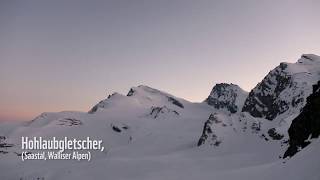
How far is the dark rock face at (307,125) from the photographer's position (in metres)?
67.3

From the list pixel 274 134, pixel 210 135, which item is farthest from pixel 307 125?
pixel 210 135

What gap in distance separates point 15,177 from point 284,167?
510 ft

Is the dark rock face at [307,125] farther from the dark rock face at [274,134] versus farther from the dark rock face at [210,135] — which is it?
the dark rock face at [210,135]

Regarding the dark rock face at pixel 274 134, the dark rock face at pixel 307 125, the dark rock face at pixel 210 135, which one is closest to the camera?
the dark rock face at pixel 307 125

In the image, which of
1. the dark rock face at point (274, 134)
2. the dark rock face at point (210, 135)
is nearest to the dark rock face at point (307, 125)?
the dark rock face at point (274, 134)

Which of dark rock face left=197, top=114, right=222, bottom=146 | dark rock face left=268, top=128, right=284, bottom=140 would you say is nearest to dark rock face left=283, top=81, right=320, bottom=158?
dark rock face left=268, top=128, right=284, bottom=140

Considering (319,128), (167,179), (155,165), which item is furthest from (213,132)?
(319,128)

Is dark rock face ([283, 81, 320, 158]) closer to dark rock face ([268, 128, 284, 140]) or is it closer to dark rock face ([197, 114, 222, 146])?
dark rock face ([268, 128, 284, 140])

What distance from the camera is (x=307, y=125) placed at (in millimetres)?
71250

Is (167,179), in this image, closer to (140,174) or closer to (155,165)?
(140,174)

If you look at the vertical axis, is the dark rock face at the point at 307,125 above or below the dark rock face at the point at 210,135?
above

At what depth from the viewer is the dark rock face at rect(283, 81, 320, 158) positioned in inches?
2650

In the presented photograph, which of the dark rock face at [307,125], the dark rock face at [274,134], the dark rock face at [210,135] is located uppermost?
the dark rock face at [307,125]

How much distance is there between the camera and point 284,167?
61.9 metres
